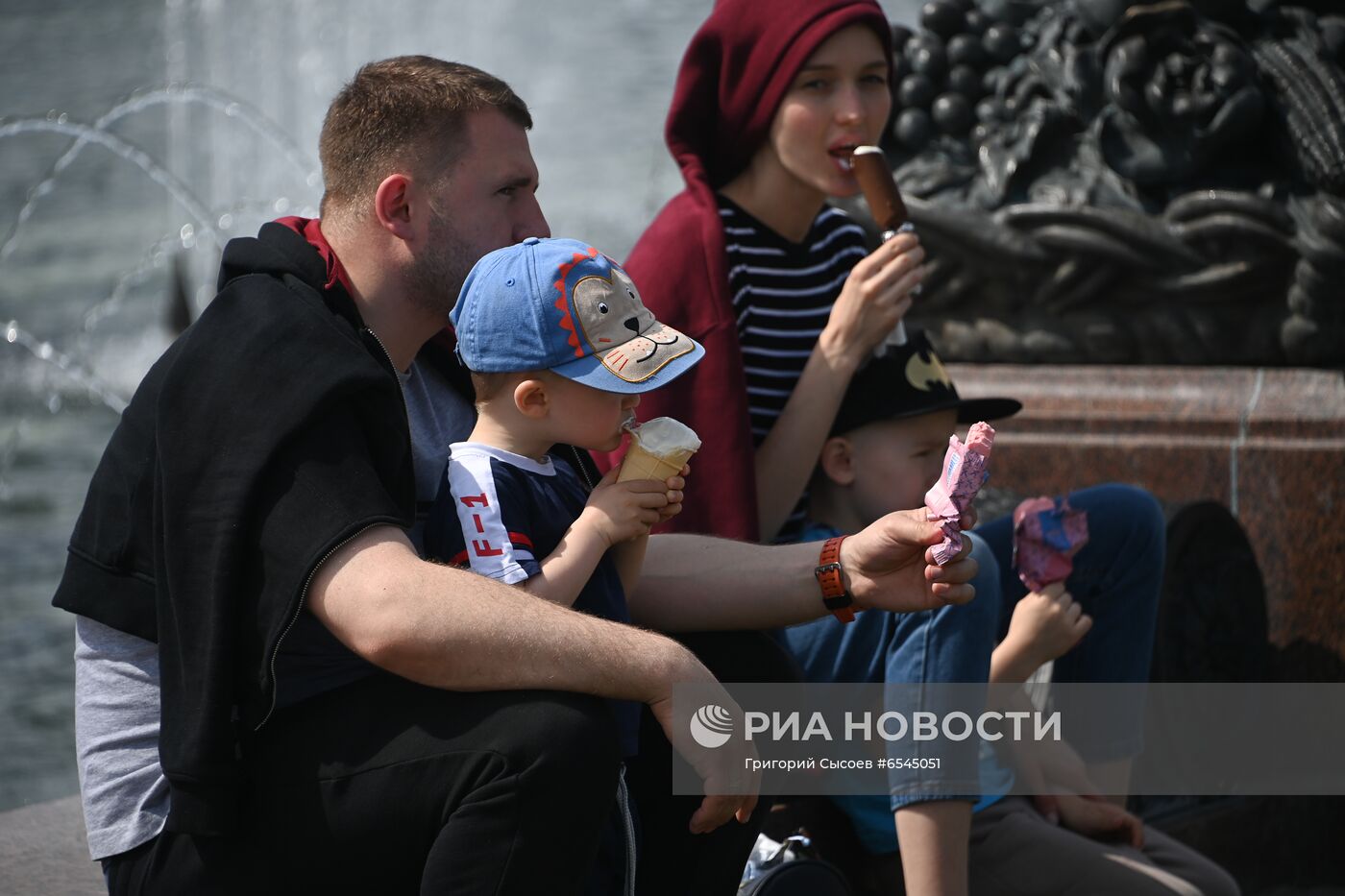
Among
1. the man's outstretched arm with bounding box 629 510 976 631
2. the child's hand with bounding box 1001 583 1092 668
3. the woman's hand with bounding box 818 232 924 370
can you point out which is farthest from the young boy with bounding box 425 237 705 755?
the child's hand with bounding box 1001 583 1092 668

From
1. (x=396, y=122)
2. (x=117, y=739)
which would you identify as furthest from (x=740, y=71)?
(x=117, y=739)

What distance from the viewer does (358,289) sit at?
2.27m

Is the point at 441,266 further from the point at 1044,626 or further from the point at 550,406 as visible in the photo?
the point at 1044,626

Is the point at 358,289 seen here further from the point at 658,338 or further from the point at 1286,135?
the point at 1286,135

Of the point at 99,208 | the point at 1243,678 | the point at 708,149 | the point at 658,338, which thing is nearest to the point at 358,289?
the point at 658,338

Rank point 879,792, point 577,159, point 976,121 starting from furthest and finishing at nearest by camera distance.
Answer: point 577,159, point 976,121, point 879,792

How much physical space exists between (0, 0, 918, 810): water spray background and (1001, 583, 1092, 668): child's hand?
661 cm

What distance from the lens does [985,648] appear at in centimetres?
261

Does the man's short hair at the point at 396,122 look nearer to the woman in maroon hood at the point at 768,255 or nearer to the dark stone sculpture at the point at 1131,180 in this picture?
the woman in maroon hood at the point at 768,255

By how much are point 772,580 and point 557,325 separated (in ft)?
1.81

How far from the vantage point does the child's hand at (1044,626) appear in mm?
2859

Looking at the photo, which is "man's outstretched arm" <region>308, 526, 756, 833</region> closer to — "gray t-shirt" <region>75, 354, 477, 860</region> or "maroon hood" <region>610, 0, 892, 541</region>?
"gray t-shirt" <region>75, 354, 477, 860</region>

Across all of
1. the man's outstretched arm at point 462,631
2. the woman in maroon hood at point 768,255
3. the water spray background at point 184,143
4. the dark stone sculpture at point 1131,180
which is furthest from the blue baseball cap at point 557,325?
the water spray background at point 184,143

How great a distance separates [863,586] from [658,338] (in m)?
0.48
